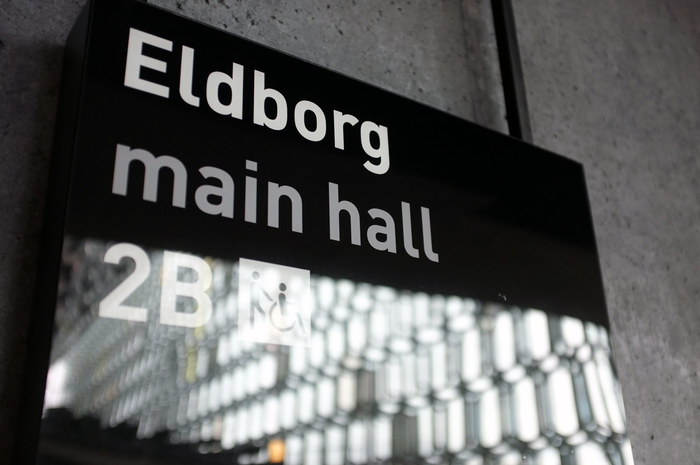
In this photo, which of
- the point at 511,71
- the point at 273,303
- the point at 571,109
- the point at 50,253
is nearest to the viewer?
the point at 50,253

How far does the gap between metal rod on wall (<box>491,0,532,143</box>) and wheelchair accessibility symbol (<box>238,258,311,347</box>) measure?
0.81 metres

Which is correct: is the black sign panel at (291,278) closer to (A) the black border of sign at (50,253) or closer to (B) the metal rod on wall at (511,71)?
(A) the black border of sign at (50,253)

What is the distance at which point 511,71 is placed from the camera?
173 cm

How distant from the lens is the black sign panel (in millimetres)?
899

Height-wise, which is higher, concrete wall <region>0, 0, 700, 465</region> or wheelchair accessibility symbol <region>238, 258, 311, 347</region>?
concrete wall <region>0, 0, 700, 465</region>

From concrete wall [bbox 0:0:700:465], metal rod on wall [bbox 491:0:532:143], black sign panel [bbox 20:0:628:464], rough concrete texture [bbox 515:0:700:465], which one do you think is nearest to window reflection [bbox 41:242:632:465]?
black sign panel [bbox 20:0:628:464]

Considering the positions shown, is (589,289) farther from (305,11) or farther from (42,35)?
(42,35)

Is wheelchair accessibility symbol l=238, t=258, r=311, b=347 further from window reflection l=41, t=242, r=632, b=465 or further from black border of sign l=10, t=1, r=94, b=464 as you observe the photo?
black border of sign l=10, t=1, r=94, b=464

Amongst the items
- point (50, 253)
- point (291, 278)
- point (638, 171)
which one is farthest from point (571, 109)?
point (50, 253)

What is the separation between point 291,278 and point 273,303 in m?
0.05

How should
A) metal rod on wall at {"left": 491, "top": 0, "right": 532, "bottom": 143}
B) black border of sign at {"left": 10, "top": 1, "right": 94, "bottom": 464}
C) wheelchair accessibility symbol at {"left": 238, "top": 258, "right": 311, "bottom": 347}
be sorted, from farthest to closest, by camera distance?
metal rod on wall at {"left": 491, "top": 0, "right": 532, "bottom": 143} → wheelchair accessibility symbol at {"left": 238, "top": 258, "right": 311, "bottom": 347} → black border of sign at {"left": 10, "top": 1, "right": 94, "bottom": 464}

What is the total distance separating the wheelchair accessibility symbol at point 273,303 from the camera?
1015 millimetres

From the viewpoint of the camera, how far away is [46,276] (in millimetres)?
926

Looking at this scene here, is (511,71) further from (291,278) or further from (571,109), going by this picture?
(291,278)
